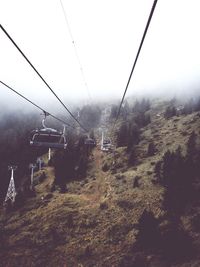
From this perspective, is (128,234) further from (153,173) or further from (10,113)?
(10,113)

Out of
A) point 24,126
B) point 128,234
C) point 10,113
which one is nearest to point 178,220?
point 128,234

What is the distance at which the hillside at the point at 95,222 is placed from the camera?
3381 cm

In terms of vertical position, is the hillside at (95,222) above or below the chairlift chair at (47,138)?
below

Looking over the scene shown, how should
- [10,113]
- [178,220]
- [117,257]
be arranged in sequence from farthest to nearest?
1. [10,113]
2. [178,220]
3. [117,257]

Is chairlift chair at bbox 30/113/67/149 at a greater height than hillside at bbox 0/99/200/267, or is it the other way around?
chairlift chair at bbox 30/113/67/149

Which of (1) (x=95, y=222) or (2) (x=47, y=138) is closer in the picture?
(2) (x=47, y=138)

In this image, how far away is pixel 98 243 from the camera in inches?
1491

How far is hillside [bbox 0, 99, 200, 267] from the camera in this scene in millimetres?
33812

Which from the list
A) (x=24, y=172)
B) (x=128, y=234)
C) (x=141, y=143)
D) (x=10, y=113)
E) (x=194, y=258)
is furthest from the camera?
(x=10, y=113)

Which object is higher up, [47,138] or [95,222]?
[47,138]

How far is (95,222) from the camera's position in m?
43.9

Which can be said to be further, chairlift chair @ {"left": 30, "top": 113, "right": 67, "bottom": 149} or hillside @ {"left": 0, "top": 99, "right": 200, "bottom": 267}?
hillside @ {"left": 0, "top": 99, "right": 200, "bottom": 267}

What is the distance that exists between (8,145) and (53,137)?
11147cm

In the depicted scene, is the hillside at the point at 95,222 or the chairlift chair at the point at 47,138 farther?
the hillside at the point at 95,222
